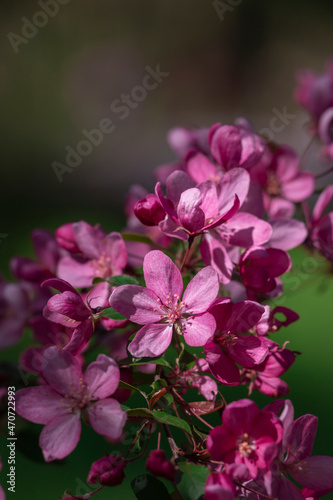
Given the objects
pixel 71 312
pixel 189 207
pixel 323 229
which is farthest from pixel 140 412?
pixel 323 229

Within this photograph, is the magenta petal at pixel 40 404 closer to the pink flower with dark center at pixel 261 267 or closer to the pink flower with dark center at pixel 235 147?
the pink flower with dark center at pixel 261 267

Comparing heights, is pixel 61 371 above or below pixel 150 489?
above

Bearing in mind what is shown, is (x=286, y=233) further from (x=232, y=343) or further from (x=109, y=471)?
(x=109, y=471)

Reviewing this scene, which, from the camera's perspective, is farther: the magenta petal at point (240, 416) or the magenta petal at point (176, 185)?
the magenta petal at point (176, 185)

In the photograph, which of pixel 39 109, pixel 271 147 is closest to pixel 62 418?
pixel 271 147

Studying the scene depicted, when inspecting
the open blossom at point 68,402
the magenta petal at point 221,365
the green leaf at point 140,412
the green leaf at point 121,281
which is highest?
the green leaf at point 121,281

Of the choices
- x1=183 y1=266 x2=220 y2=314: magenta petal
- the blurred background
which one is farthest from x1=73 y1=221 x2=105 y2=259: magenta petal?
the blurred background

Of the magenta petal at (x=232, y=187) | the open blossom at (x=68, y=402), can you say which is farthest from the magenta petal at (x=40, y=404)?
the magenta petal at (x=232, y=187)
